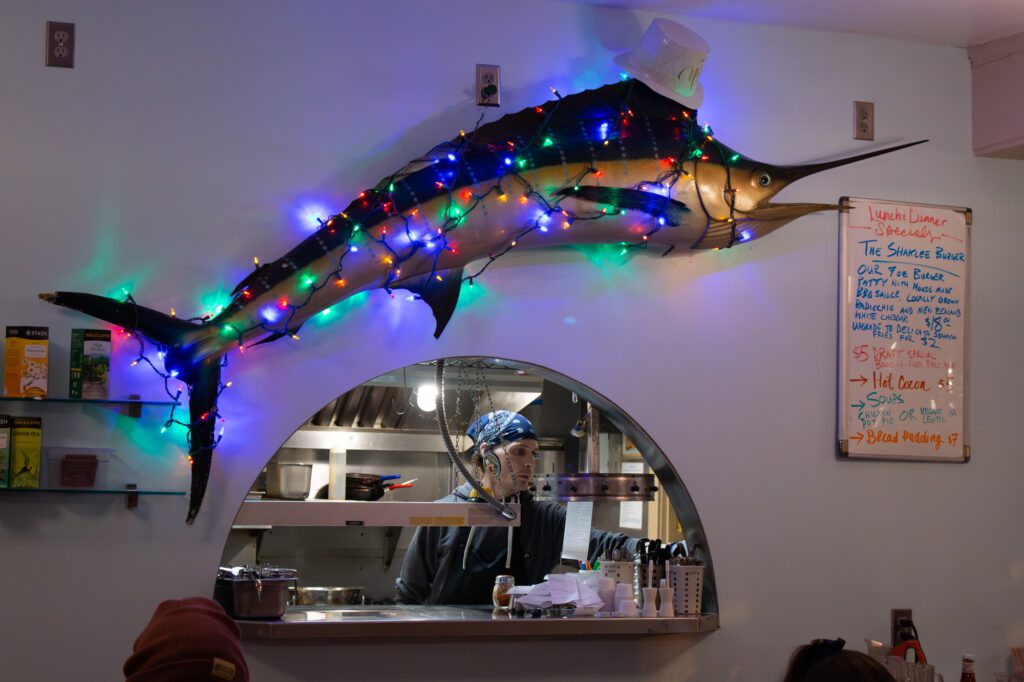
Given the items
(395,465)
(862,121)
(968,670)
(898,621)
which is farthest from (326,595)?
(862,121)

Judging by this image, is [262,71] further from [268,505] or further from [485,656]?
[485,656]

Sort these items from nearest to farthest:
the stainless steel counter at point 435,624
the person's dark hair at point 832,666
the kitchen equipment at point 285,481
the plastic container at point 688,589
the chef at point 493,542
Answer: the person's dark hair at point 832,666 < the stainless steel counter at point 435,624 < the plastic container at point 688,589 < the chef at point 493,542 < the kitchen equipment at point 285,481

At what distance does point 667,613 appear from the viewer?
321cm

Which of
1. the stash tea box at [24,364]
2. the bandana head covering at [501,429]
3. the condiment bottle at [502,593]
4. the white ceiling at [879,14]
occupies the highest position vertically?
the white ceiling at [879,14]

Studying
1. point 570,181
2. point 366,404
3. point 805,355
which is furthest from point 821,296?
point 366,404

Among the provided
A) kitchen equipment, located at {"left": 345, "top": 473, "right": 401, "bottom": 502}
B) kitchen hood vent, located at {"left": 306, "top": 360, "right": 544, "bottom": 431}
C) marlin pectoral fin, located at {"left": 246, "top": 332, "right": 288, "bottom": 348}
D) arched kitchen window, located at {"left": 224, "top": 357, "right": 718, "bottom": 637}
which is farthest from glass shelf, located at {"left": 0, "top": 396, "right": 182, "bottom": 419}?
kitchen hood vent, located at {"left": 306, "top": 360, "right": 544, "bottom": 431}

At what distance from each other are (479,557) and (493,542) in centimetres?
7

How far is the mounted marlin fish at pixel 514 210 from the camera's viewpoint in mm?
2896

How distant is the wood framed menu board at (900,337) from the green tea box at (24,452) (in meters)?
2.24

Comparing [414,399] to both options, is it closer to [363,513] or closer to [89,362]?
[363,513]

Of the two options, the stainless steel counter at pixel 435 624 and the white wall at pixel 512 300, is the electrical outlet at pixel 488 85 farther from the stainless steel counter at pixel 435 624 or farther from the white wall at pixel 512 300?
the stainless steel counter at pixel 435 624

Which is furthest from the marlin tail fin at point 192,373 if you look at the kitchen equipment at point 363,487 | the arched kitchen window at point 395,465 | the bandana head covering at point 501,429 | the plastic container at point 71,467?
the bandana head covering at point 501,429

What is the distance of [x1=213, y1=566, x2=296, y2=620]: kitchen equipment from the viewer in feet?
9.50

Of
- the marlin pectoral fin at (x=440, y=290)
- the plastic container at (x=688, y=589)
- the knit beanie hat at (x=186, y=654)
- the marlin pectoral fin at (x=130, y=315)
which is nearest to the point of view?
the knit beanie hat at (x=186, y=654)
